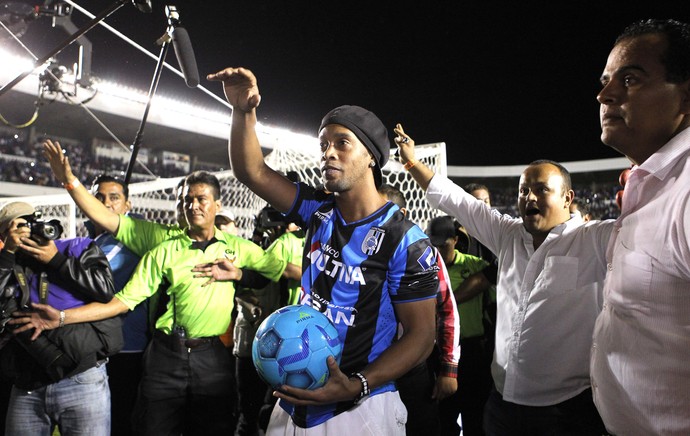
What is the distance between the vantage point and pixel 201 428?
3.38 metres

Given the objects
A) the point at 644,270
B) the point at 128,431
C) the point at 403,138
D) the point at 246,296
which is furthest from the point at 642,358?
the point at 128,431

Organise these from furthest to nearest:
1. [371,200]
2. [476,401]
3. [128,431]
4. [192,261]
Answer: [476,401] → [128,431] → [192,261] → [371,200]

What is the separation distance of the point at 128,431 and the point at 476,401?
9.45 feet

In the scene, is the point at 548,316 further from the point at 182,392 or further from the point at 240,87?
the point at 182,392

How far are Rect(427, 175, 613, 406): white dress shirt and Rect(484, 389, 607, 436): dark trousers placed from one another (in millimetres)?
40

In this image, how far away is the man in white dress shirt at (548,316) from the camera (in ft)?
8.48

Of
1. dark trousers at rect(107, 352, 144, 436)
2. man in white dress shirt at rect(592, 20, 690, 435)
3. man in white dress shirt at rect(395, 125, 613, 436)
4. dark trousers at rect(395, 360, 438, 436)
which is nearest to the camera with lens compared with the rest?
dark trousers at rect(107, 352, 144, 436)

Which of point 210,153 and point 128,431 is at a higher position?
point 210,153

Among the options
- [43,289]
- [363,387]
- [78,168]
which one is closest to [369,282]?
[363,387]

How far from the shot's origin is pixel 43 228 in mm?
3055

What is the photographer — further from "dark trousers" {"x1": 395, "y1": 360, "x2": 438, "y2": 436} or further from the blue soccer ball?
"dark trousers" {"x1": 395, "y1": 360, "x2": 438, "y2": 436}

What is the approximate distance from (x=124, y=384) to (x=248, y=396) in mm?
1070

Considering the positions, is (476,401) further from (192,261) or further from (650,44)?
(650,44)

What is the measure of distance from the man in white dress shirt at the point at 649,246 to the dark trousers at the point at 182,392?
8.24ft
